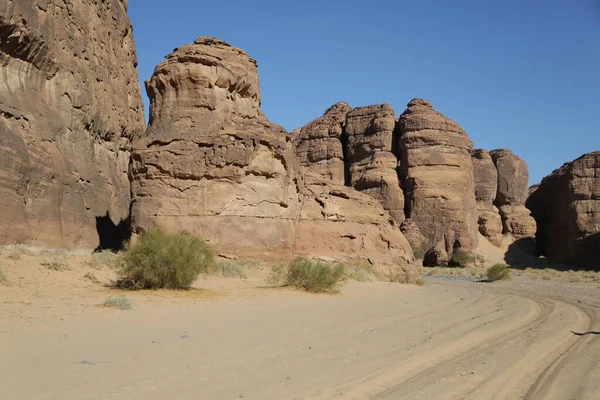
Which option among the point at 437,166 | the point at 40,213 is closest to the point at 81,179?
the point at 40,213

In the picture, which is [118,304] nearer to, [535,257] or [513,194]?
[535,257]

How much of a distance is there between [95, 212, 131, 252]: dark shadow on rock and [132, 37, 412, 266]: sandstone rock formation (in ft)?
21.4

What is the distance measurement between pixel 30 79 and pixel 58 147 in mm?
2861

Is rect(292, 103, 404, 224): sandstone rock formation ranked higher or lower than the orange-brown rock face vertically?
higher

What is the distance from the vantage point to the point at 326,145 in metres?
53.0

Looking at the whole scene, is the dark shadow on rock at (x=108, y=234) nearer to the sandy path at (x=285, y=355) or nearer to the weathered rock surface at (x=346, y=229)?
the weathered rock surface at (x=346, y=229)

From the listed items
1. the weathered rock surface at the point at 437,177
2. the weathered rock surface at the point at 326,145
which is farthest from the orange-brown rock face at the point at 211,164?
the weathered rock surface at the point at 326,145

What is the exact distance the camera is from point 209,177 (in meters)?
18.0

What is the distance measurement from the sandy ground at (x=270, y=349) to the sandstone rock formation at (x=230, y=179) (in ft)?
19.7

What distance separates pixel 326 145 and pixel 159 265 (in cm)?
4229

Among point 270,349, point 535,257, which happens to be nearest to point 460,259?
point 535,257

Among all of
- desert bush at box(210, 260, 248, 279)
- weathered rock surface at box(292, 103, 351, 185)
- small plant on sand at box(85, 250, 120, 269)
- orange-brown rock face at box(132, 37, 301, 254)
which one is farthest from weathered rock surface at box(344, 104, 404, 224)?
small plant on sand at box(85, 250, 120, 269)

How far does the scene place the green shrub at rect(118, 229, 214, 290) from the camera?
463 inches

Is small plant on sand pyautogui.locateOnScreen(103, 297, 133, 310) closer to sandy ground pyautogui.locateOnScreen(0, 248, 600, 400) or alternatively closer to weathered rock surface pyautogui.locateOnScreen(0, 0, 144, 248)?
sandy ground pyautogui.locateOnScreen(0, 248, 600, 400)
